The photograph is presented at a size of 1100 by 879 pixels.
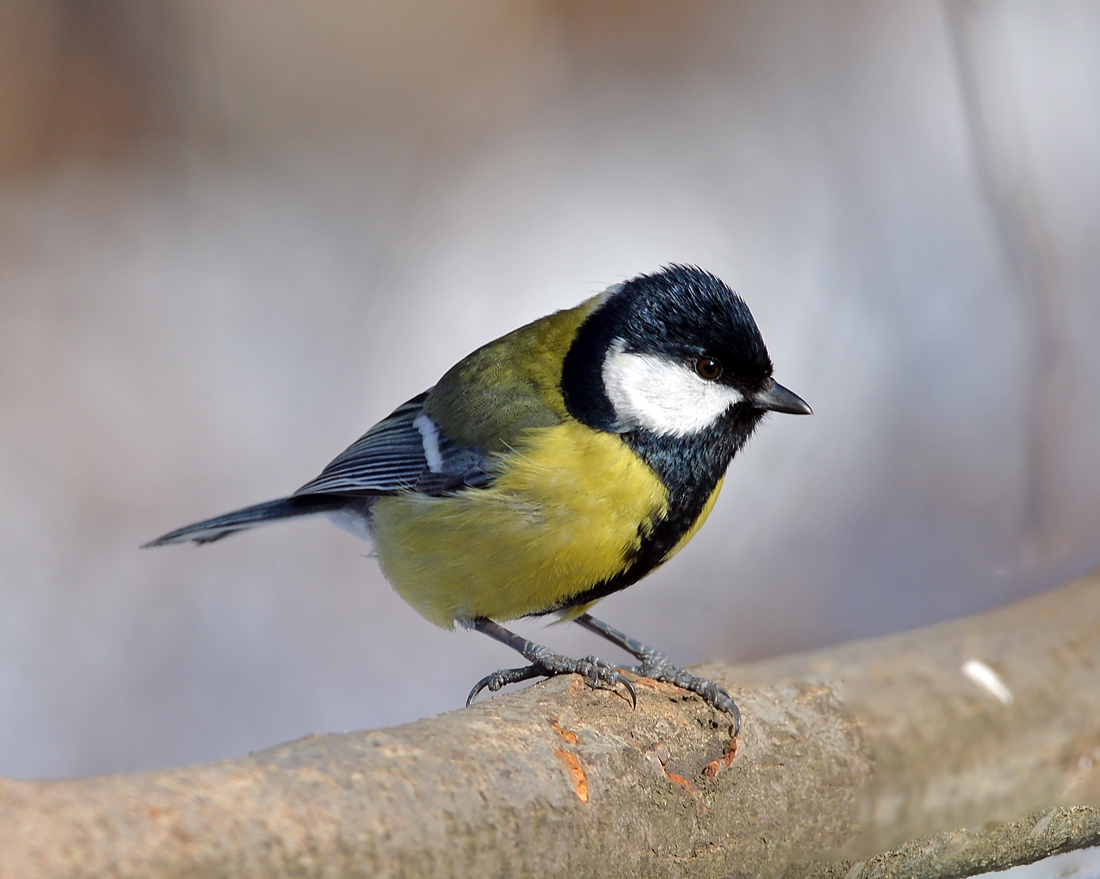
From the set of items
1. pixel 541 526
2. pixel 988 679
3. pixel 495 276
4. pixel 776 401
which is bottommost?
pixel 988 679

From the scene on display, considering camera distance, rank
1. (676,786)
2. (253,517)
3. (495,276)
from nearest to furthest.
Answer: (676,786), (253,517), (495,276)

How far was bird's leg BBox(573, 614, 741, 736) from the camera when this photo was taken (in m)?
1.19

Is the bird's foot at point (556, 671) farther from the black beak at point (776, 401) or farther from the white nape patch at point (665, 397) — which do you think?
the black beak at point (776, 401)

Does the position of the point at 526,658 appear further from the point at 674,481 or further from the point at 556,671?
the point at 674,481

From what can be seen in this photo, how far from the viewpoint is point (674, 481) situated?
1363mm

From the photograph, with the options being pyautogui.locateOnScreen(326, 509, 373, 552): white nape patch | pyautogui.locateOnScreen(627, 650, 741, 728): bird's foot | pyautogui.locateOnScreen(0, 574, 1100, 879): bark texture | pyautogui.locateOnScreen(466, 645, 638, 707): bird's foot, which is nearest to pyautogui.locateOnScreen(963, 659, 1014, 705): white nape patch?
pyautogui.locateOnScreen(0, 574, 1100, 879): bark texture

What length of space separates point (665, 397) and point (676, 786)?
53 centimetres

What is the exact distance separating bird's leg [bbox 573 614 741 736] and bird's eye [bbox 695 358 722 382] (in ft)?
1.31

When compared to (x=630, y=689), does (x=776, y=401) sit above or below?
above

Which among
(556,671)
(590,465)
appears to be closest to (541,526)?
(590,465)

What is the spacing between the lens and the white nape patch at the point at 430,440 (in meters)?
1.57

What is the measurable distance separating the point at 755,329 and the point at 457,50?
6.63 feet

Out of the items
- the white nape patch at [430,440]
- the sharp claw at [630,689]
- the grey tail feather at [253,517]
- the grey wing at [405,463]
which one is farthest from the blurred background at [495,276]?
the sharp claw at [630,689]

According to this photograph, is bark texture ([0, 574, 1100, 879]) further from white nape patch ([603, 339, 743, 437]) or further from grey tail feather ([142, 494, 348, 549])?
grey tail feather ([142, 494, 348, 549])
